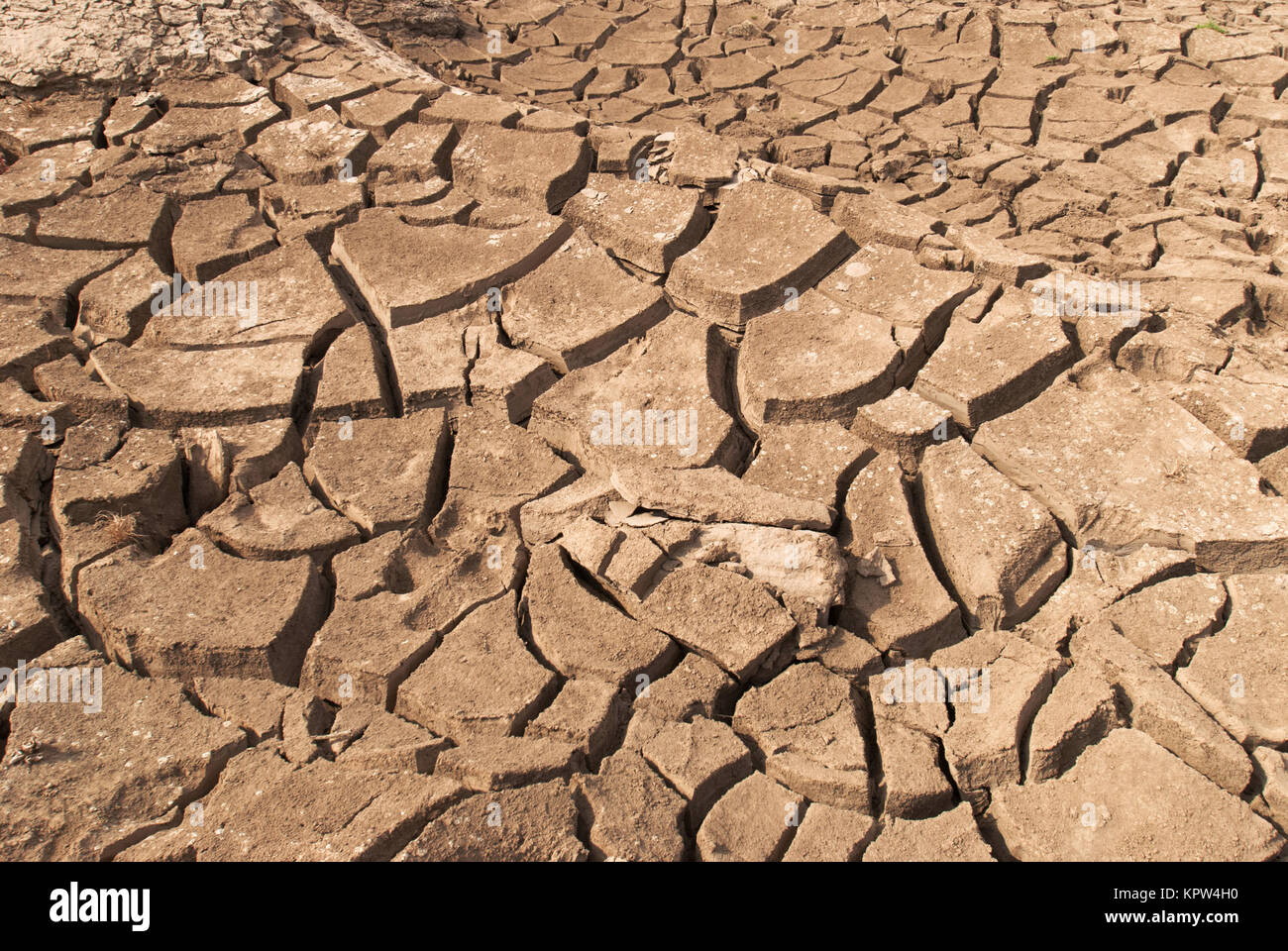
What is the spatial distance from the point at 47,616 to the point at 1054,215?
444 cm

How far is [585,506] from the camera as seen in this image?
248cm

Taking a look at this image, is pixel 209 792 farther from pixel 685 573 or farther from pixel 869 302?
pixel 869 302

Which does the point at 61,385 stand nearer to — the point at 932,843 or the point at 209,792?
the point at 209,792

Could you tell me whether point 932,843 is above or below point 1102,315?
below

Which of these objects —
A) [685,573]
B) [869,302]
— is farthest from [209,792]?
[869,302]

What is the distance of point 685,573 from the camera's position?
7.45 feet

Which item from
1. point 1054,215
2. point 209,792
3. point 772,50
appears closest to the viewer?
point 209,792

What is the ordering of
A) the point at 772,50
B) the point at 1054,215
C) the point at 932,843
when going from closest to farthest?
the point at 932,843 < the point at 1054,215 < the point at 772,50

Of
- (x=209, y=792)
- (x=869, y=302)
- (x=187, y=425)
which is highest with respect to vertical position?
(x=869, y=302)

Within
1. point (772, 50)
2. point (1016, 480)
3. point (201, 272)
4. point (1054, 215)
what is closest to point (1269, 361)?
point (1016, 480)

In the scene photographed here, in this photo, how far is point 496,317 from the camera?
3.05 metres

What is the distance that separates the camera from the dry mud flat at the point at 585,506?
1992 millimetres

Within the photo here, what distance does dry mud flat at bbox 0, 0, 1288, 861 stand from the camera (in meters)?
1.99

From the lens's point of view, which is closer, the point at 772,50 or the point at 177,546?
the point at 177,546
